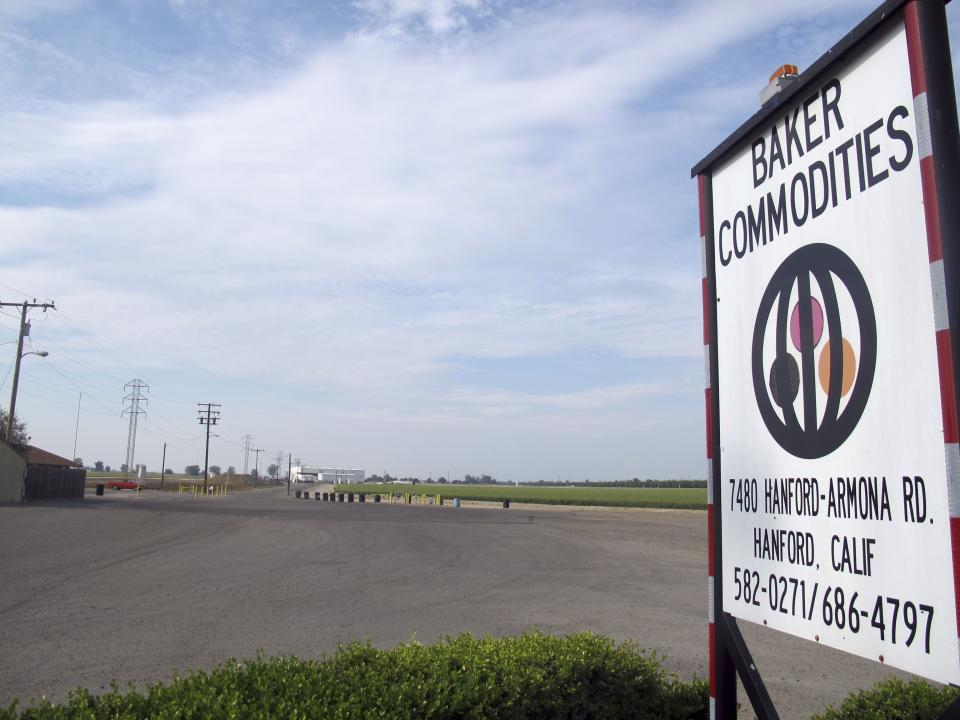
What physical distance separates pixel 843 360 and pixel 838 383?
8cm

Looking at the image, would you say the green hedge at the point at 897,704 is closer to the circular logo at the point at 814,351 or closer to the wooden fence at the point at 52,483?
the circular logo at the point at 814,351

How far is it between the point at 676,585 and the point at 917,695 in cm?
982

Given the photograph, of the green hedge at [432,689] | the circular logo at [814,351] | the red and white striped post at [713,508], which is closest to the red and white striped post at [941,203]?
the circular logo at [814,351]

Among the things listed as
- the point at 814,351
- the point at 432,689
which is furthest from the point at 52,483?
the point at 814,351

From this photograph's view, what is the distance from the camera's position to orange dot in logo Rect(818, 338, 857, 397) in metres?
2.39

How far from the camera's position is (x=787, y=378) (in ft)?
8.98

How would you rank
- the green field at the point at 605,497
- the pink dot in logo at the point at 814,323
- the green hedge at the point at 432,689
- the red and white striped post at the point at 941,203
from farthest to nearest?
the green field at the point at 605,497 < the green hedge at the point at 432,689 < the pink dot in logo at the point at 814,323 < the red and white striped post at the point at 941,203

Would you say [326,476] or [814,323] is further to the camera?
[326,476]

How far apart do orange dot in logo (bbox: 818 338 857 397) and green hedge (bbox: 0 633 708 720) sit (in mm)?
2123

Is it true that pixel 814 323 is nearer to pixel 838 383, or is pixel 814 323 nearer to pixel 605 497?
pixel 838 383

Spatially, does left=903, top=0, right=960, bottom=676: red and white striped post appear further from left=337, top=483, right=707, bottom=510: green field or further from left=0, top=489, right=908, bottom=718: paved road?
left=337, top=483, right=707, bottom=510: green field

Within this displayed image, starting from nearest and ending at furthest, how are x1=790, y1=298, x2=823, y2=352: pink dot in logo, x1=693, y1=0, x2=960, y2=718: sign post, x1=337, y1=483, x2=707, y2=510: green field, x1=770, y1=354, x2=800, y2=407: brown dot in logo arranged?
1. x1=693, y1=0, x2=960, y2=718: sign post
2. x1=790, y1=298, x2=823, y2=352: pink dot in logo
3. x1=770, y1=354, x2=800, y2=407: brown dot in logo
4. x1=337, y1=483, x2=707, y2=510: green field

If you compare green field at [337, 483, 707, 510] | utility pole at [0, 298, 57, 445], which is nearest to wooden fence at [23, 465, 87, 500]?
utility pole at [0, 298, 57, 445]

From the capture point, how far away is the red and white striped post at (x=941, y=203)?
1.92m
